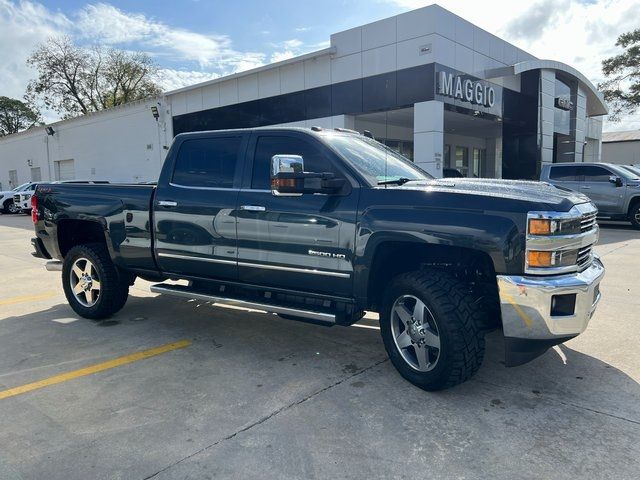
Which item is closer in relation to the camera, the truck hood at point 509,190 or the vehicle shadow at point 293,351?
the truck hood at point 509,190

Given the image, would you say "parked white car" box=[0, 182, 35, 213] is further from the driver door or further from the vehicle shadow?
the driver door

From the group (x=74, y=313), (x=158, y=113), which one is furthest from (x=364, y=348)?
(x=158, y=113)

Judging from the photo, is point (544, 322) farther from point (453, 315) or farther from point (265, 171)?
point (265, 171)

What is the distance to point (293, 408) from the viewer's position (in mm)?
3379

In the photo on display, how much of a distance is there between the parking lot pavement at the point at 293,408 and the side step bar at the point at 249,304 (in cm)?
46

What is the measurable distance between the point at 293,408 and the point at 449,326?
1201mm

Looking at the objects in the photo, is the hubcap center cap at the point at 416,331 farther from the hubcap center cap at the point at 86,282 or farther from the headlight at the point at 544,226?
the hubcap center cap at the point at 86,282

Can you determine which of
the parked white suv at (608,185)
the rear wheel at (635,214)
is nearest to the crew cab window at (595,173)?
the parked white suv at (608,185)

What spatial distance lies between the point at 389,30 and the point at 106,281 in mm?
13794

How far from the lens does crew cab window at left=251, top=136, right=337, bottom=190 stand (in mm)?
4203

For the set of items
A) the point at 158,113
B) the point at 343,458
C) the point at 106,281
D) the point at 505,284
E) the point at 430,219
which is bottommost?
the point at 343,458

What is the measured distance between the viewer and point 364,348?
15.0 feet

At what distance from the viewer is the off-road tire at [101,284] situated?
17.8 feet

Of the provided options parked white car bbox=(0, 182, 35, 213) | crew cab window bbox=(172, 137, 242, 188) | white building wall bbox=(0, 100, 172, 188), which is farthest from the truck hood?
parked white car bbox=(0, 182, 35, 213)
